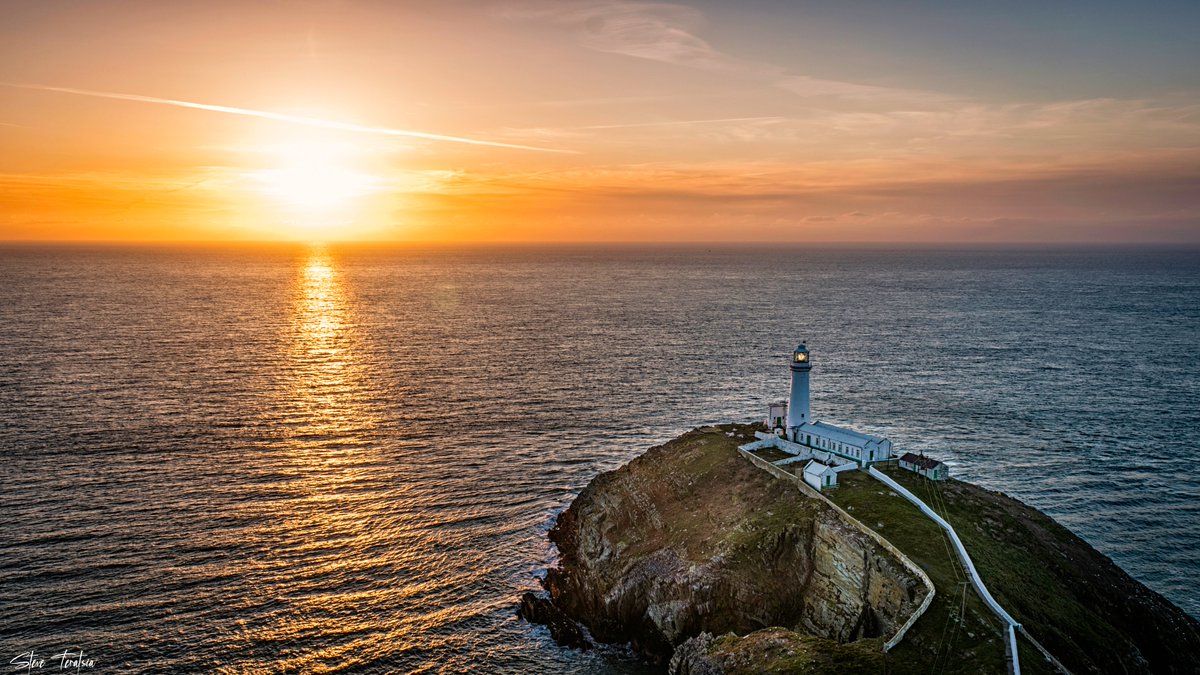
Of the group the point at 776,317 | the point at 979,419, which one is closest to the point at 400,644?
the point at 979,419

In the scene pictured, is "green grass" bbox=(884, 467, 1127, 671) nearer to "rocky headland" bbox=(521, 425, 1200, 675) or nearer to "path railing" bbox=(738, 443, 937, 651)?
"rocky headland" bbox=(521, 425, 1200, 675)

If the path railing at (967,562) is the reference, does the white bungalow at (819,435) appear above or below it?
above

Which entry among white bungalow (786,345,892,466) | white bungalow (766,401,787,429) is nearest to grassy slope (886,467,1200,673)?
white bungalow (786,345,892,466)

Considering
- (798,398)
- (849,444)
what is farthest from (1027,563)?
(798,398)

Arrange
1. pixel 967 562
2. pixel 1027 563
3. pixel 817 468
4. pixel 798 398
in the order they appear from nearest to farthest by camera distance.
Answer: pixel 967 562 < pixel 1027 563 < pixel 817 468 < pixel 798 398

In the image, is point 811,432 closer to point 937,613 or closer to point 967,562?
point 967,562

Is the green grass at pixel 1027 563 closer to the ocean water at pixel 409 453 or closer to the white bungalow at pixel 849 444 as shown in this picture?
the white bungalow at pixel 849 444

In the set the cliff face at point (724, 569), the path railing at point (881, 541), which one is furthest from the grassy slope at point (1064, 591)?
the cliff face at point (724, 569)
